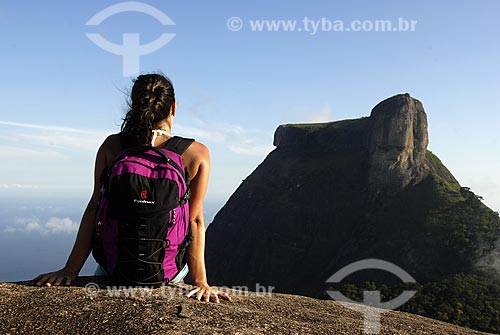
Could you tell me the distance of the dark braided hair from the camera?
174 inches

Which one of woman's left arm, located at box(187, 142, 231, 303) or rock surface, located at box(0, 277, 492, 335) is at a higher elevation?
woman's left arm, located at box(187, 142, 231, 303)

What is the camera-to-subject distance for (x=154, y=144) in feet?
15.0

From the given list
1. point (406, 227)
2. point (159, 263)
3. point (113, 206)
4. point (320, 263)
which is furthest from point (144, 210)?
point (320, 263)

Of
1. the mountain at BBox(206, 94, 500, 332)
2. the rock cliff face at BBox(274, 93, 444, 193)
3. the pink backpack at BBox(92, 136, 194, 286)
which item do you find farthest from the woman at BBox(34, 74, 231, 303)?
the rock cliff face at BBox(274, 93, 444, 193)

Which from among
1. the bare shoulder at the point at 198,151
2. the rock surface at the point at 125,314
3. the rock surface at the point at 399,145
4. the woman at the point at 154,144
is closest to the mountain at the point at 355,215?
the rock surface at the point at 399,145

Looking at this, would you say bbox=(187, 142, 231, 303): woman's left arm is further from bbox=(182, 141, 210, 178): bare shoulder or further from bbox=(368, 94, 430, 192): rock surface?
bbox=(368, 94, 430, 192): rock surface

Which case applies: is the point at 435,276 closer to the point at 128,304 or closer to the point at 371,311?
the point at 371,311

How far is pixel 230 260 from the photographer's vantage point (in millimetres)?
114562

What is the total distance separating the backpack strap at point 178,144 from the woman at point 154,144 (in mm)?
49

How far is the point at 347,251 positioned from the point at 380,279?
1599 cm

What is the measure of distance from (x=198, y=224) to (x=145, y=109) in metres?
1.41

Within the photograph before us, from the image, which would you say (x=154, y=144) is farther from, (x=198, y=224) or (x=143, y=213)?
(x=198, y=224)

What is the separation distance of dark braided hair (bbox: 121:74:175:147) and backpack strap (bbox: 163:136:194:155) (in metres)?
0.22

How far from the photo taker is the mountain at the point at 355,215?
7712 centimetres
